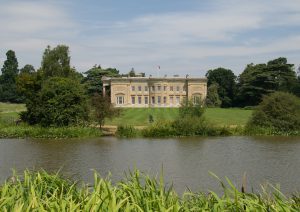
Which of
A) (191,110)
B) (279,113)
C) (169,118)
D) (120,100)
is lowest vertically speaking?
(169,118)

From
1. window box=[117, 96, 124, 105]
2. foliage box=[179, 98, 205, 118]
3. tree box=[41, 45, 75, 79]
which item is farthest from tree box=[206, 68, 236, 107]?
foliage box=[179, 98, 205, 118]

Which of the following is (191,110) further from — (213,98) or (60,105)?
(213,98)

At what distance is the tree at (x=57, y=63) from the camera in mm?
48188

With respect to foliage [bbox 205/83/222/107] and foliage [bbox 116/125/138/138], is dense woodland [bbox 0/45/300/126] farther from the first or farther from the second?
foliage [bbox 116/125/138/138]

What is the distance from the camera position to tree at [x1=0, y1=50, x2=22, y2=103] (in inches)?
3280

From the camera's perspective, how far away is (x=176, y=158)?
22.2 meters

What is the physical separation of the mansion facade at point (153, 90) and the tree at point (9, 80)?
16.6 m

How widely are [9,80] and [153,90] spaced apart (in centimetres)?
2718

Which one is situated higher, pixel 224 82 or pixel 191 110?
pixel 224 82

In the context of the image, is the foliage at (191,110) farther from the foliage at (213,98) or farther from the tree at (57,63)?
the foliage at (213,98)

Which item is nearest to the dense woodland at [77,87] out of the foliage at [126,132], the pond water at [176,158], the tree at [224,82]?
the tree at [224,82]

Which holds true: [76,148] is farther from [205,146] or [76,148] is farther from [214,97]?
[214,97]

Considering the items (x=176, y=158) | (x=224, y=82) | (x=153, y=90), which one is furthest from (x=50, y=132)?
(x=224, y=82)

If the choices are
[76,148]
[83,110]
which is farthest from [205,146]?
[83,110]
